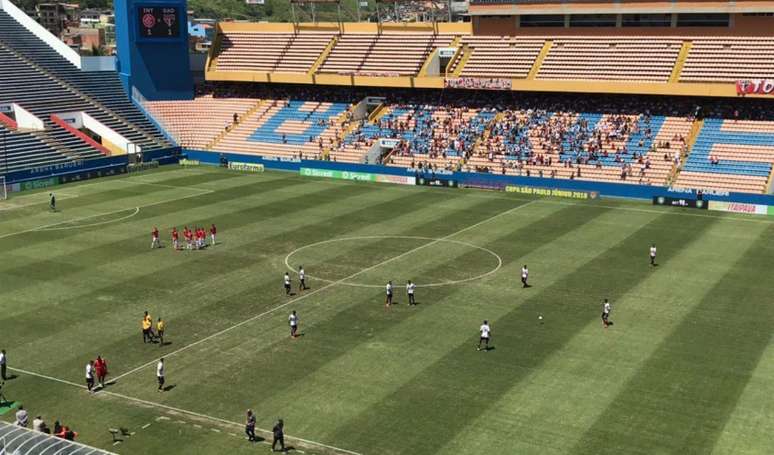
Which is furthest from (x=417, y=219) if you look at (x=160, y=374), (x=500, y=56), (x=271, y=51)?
(x=271, y=51)

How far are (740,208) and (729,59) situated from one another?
20.2m

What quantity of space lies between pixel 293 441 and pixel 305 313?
42.5 feet

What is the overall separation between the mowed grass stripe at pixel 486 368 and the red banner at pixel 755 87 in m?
32.2

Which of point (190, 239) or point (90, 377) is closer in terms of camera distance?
point (90, 377)

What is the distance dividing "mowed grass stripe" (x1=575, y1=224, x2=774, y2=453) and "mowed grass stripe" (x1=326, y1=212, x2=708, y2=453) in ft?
13.0

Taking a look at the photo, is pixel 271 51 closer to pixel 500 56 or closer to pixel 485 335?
pixel 500 56

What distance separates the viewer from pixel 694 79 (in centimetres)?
7612

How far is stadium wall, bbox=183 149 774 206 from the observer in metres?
63.8

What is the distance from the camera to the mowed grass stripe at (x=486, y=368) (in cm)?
2800

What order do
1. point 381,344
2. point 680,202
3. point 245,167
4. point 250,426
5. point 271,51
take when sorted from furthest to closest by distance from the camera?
point 271,51
point 245,167
point 680,202
point 381,344
point 250,426

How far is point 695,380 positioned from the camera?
31812 mm

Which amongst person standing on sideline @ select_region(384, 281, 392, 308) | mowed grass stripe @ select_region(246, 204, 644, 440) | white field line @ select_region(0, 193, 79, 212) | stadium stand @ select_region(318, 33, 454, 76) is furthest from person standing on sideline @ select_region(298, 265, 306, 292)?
stadium stand @ select_region(318, 33, 454, 76)

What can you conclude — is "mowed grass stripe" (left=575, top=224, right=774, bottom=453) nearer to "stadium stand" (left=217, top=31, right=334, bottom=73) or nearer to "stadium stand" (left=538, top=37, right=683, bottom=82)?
"stadium stand" (left=538, top=37, right=683, bottom=82)

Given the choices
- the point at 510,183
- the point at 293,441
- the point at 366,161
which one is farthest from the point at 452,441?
the point at 366,161
